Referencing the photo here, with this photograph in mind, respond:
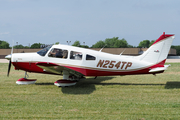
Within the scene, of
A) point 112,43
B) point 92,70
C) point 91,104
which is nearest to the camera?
point 91,104

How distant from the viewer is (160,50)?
30.1ft

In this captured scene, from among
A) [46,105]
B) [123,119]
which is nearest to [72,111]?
[46,105]

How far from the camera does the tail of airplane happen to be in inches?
355

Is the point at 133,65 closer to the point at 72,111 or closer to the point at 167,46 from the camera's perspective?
the point at 167,46

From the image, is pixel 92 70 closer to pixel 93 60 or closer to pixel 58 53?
→ pixel 93 60

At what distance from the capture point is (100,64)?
→ 9.45 metres

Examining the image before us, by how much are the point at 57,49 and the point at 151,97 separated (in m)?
4.93

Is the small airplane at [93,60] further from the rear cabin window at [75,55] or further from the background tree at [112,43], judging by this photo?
the background tree at [112,43]

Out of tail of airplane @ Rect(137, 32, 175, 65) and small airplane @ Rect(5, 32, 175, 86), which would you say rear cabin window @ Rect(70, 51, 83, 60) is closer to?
small airplane @ Rect(5, 32, 175, 86)

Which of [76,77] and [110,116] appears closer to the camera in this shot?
[110,116]

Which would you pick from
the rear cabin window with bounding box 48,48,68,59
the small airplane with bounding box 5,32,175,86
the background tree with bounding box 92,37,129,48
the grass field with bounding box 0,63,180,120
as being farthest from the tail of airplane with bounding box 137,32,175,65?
the background tree with bounding box 92,37,129,48

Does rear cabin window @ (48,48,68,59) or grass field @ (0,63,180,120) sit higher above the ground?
rear cabin window @ (48,48,68,59)

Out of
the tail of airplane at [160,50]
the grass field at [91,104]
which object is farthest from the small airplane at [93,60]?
the grass field at [91,104]

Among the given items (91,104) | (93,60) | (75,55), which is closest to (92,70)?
(93,60)
